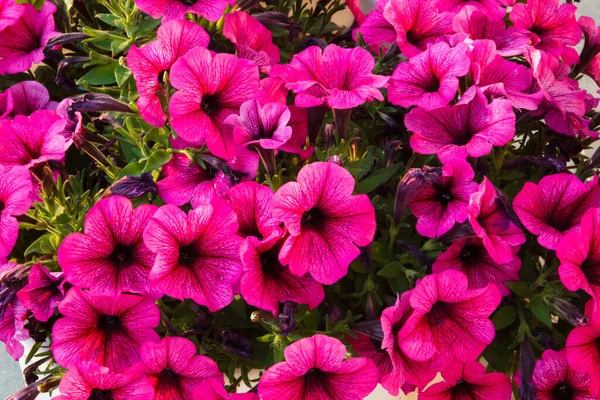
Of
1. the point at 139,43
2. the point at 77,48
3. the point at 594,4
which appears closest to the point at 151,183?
the point at 139,43

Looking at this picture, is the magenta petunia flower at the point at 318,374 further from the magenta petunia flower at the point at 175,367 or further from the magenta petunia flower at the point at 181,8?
the magenta petunia flower at the point at 181,8

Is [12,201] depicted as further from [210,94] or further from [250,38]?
[250,38]

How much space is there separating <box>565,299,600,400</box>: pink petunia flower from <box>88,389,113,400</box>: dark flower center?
44 centimetres

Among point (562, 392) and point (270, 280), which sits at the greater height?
point (270, 280)

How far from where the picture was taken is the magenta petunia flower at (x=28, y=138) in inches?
29.4

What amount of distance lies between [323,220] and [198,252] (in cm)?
12

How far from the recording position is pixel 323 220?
67 cm

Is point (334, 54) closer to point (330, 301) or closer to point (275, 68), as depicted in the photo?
point (275, 68)

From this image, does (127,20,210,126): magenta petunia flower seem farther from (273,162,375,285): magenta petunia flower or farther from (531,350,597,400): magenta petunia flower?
(531,350,597,400): magenta petunia flower

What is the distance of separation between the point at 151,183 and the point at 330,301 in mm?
234

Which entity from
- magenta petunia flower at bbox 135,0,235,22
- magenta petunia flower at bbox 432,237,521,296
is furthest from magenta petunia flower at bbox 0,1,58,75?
magenta petunia flower at bbox 432,237,521,296

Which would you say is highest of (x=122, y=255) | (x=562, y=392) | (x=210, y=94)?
(x=210, y=94)

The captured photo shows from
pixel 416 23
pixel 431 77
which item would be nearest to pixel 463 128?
pixel 431 77

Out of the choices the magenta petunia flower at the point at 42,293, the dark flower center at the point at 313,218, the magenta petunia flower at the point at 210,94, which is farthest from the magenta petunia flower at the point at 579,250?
the magenta petunia flower at the point at 42,293
